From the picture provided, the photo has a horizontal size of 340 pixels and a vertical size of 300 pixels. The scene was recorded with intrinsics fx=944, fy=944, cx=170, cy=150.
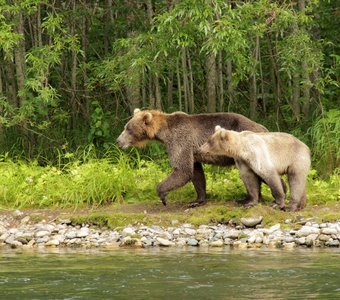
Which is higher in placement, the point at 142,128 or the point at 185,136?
the point at 142,128

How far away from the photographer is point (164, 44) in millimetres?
14234

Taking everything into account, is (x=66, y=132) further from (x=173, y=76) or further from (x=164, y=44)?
(x=164, y=44)

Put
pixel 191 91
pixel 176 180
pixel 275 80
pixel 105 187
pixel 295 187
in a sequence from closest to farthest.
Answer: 1. pixel 295 187
2. pixel 176 180
3. pixel 105 187
4. pixel 191 91
5. pixel 275 80

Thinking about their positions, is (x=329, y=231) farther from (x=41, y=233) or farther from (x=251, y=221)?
(x=41, y=233)

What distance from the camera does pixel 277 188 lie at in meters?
12.2

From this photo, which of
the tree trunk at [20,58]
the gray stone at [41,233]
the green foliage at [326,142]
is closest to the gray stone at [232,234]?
the gray stone at [41,233]

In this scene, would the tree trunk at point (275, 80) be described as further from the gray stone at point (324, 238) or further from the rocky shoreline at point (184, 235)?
the gray stone at point (324, 238)

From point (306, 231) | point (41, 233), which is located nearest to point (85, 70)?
point (41, 233)

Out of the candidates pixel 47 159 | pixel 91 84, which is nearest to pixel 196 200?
pixel 47 159

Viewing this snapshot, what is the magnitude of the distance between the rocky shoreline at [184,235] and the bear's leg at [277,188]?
0.41 meters

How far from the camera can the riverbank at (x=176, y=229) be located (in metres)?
11.4

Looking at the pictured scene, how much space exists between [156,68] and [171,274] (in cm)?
634

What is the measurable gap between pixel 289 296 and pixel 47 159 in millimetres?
9248

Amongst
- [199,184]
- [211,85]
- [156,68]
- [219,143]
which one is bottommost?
Answer: [199,184]
